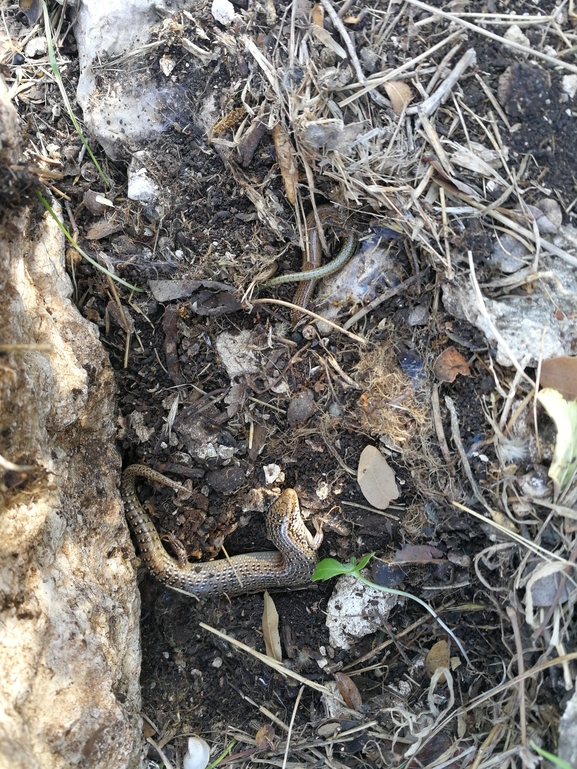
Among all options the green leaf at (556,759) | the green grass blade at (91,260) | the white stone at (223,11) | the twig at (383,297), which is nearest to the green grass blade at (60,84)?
the green grass blade at (91,260)

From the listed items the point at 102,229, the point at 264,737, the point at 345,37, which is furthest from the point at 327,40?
the point at 264,737

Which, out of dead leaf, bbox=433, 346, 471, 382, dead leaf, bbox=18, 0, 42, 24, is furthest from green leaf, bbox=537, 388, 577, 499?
dead leaf, bbox=18, 0, 42, 24

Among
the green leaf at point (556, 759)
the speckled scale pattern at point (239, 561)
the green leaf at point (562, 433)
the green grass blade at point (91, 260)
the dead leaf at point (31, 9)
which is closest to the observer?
the green leaf at point (556, 759)

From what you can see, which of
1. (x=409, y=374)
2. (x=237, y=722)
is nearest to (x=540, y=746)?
(x=237, y=722)

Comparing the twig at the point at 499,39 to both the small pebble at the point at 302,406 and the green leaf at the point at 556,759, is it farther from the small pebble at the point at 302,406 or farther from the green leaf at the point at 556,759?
the green leaf at the point at 556,759

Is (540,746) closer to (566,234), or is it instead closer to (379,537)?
(379,537)

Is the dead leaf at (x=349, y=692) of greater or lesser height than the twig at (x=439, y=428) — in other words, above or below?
below
